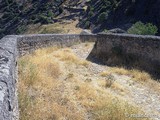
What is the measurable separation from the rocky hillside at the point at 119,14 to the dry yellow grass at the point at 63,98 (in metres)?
31.6

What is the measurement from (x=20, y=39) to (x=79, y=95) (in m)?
5.64

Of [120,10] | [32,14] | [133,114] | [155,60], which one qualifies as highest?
[133,114]

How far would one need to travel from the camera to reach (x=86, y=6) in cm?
7094

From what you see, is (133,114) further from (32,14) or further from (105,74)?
(32,14)

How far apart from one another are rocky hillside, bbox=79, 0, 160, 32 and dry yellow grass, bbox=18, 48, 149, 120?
104 feet

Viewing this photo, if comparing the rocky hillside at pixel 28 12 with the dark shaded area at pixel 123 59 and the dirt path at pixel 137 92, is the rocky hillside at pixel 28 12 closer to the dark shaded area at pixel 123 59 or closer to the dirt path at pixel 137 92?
the dark shaded area at pixel 123 59

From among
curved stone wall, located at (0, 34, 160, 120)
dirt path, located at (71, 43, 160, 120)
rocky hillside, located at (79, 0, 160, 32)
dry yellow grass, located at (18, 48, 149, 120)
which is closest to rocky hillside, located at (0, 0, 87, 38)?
rocky hillside, located at (79, 0, 160, 32)

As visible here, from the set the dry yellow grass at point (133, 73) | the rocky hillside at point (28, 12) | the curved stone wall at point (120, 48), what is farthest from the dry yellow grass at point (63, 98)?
the rocky hillside at point (28, 12)

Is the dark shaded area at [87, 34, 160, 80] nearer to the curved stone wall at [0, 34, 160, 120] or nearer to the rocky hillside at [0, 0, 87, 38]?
the curved stone wall at [0, 34, 160, 120]

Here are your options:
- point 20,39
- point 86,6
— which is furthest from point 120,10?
point 20,39

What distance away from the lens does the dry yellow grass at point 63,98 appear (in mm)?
7535

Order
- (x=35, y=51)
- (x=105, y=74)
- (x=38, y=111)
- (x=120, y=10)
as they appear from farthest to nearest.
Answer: (x=120, y=10) → (x=35, y=51) → (x=105, y=74) → (x=38, y=111)

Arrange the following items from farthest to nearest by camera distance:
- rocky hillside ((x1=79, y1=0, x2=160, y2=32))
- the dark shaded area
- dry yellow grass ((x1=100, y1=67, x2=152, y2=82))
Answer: rocky hillside ((x1=79, y1=0, x2=160, y2=32)), the dark shaded area, dry yellow grass ((x1=100, y1=67, x2=152, y2=82))

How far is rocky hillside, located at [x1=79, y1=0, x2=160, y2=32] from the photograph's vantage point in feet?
148
